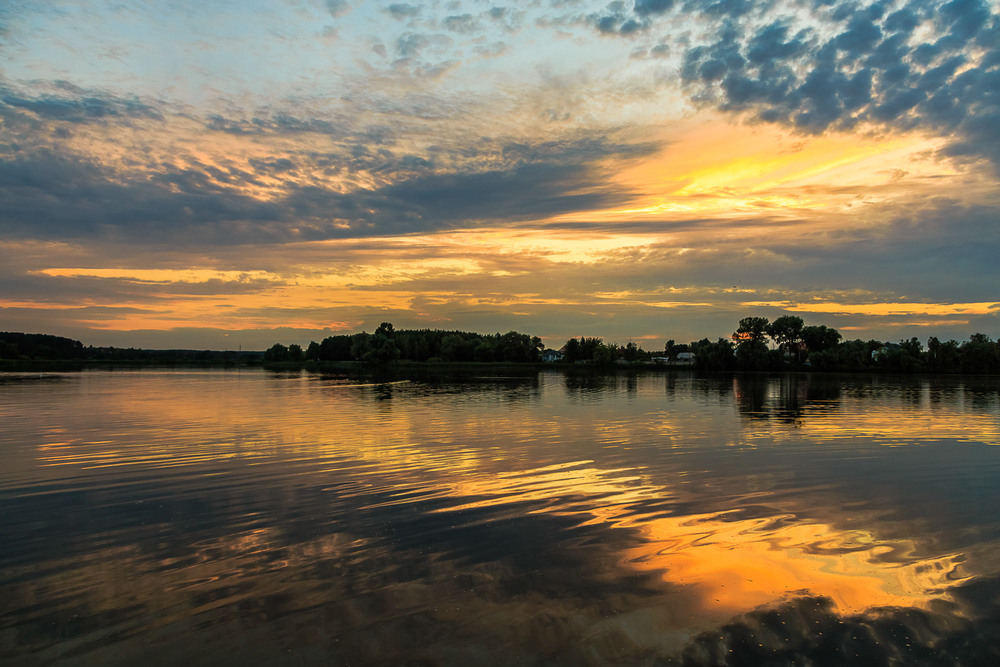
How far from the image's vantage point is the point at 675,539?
1277 cm

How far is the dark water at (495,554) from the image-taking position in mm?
A: 8227

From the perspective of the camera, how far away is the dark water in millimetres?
8227

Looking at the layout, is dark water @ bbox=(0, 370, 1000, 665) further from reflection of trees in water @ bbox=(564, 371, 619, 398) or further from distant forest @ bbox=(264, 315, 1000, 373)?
distant forest @ bbox=(264, 315, 1000, 373)

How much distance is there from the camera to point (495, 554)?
11.6m

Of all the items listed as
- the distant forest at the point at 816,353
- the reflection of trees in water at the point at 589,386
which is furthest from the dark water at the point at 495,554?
the distant forest at the point at 816,353

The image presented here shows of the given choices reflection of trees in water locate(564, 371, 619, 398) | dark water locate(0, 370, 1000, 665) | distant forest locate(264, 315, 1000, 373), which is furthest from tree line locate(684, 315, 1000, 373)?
dark water locate(0, 370, 1000, 665)

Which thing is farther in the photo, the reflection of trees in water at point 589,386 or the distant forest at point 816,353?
the distant forest at point 816,353

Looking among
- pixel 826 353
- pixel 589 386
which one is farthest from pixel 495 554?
pixel 826 353

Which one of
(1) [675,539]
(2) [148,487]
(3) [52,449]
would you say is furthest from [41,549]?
(3) [52,449]

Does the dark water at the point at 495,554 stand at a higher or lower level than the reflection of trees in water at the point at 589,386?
higher

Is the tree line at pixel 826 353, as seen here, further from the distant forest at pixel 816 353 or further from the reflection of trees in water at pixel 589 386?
the reflection of trees in water at pixel 589 386

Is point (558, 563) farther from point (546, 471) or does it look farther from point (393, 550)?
point (546, 471)

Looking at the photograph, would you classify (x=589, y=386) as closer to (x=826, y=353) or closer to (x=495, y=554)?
(x=495, y=554)

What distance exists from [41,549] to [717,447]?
23.9 meters
